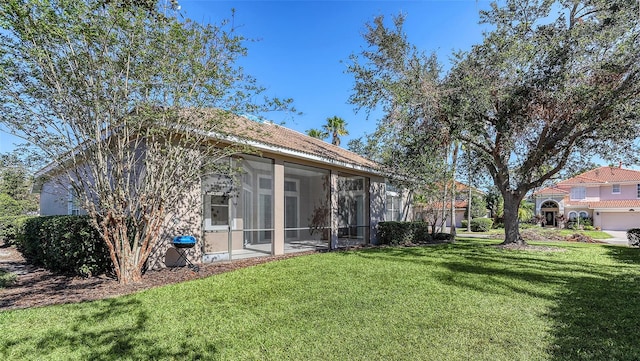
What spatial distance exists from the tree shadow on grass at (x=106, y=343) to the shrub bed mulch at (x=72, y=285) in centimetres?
151

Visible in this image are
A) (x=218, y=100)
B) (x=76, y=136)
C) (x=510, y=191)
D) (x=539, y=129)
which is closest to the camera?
(x=76, y=136)

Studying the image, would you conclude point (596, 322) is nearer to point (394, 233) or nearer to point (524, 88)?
point (524, 88)

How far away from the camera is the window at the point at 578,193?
119ft

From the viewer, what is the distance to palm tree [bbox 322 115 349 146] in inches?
1150

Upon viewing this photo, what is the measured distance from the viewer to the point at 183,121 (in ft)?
23.6

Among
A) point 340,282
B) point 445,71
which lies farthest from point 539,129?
point 340,282

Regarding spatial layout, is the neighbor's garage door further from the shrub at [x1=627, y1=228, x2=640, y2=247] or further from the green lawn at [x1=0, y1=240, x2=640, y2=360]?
the green lawn at [x1=0, y1=240, x2=640, y2=360]

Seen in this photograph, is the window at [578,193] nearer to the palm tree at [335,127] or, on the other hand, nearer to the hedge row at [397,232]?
the palm tree at [335,127]

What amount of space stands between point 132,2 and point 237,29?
2144 millimetres

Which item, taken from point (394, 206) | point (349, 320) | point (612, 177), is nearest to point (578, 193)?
point (612, 177)

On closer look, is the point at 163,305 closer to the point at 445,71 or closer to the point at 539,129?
the point at 445,71

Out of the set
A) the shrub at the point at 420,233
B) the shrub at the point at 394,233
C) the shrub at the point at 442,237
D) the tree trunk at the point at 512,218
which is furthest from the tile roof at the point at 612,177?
the shrub at the point at 394,233

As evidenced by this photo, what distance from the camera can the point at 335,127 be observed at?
29219 millimetres

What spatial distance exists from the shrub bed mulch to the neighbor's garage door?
1626 inches
